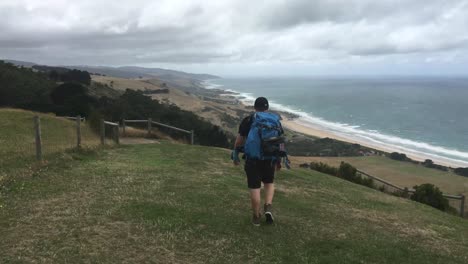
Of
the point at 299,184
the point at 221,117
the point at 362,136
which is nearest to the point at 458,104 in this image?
the point at 362,136

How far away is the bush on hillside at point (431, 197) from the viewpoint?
1588 cm

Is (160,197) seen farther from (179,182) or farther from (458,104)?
(458,104)

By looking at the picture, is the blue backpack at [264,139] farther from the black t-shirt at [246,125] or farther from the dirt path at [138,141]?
the dirt path at [138,141]

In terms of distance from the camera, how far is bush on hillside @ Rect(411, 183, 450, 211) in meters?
15.9

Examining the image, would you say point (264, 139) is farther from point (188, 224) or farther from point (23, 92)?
point (23, 92)

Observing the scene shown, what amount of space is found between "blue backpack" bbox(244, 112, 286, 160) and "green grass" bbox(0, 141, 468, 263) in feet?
3.79

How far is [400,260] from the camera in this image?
5758 millimetres

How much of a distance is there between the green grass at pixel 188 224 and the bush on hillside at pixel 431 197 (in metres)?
5.90

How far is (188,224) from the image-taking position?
6301 mm

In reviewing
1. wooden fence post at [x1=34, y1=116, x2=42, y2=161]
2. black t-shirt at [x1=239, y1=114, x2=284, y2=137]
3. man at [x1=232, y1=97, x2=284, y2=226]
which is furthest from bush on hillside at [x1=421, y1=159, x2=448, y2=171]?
black t-shirt at [x1=239, y1=114, x2=284, y2=137]

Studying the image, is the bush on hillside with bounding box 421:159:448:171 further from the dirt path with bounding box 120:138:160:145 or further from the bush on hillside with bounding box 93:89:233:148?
the dirt path with bounding box 120:138:160:145

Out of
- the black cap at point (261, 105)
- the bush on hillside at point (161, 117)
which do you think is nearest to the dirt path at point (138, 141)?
the bush on hillside at point (161, 117)

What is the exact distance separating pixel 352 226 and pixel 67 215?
4689 millimetres

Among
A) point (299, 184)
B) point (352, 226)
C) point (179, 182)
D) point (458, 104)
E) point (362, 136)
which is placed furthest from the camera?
point (458, 104)
